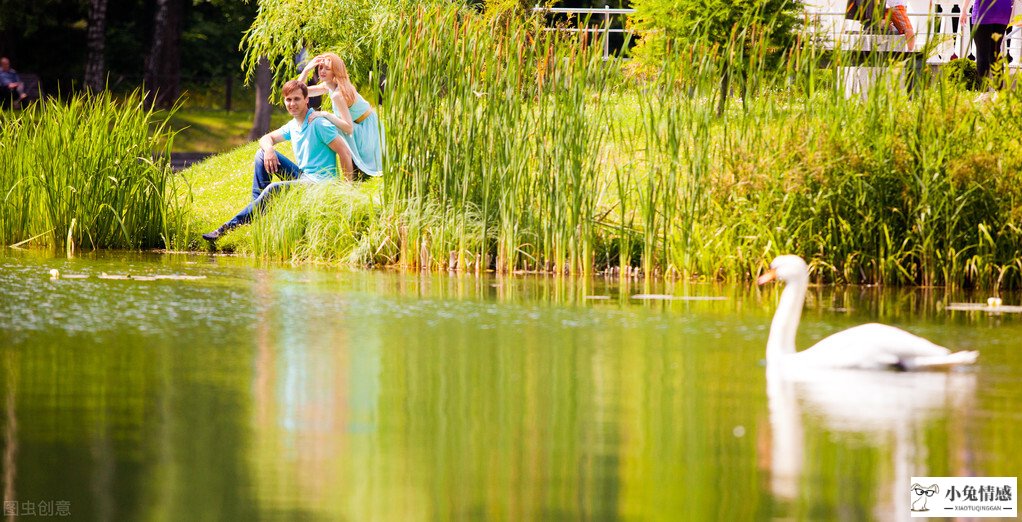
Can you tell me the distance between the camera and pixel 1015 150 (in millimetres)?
12641

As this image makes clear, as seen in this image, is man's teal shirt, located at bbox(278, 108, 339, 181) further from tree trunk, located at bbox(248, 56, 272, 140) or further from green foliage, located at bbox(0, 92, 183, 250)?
tree trunk, located at bbox(248, 56, 272, 140)

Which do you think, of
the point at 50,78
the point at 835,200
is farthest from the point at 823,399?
the point at 50,78

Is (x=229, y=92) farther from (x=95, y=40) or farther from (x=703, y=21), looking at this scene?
(x=703, y=21)

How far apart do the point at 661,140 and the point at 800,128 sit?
1.14 metres

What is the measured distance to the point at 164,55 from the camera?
37.3 metres

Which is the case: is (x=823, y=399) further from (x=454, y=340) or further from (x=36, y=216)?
(x=36, y=216)

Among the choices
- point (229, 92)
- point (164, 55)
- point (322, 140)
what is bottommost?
point (322, 140)

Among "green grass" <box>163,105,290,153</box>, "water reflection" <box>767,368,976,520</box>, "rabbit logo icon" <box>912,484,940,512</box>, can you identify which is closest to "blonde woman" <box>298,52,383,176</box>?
"water reflection" <box>767,368,976,520</box>

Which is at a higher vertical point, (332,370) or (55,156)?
(55,156)

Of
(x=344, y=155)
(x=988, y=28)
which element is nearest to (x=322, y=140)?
(x=344, y=155)

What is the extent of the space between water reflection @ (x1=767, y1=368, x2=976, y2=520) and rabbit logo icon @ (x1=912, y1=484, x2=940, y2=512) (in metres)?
0.03

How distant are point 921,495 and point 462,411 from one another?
204 centimetres

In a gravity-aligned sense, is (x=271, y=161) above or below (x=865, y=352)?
above

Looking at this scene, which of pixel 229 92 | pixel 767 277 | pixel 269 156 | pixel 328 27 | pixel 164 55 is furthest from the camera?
pixel 229 92
